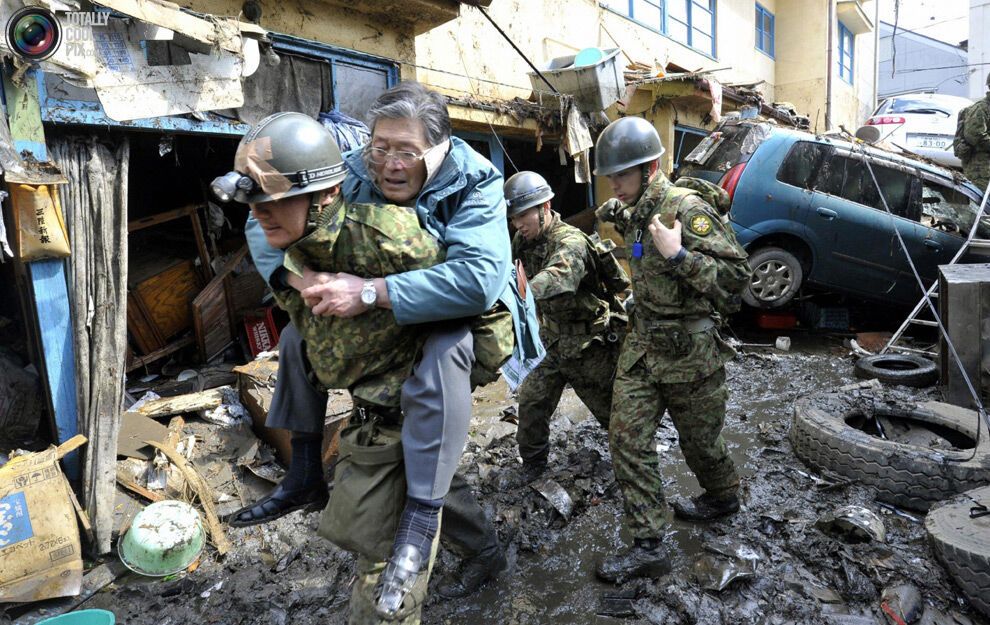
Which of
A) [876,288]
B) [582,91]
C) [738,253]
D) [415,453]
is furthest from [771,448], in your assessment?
[582,91]

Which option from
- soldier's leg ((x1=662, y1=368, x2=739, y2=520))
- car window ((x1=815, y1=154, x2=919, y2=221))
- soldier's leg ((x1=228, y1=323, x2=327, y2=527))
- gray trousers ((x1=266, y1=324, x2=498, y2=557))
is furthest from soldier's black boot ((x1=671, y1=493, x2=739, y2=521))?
car window ((x1=815, y1=154, x2=919, y2=221))

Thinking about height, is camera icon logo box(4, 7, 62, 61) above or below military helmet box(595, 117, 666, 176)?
above

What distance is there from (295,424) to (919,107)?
1701 centimetres

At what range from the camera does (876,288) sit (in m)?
7.48

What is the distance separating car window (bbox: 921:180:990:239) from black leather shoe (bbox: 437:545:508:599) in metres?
7.43

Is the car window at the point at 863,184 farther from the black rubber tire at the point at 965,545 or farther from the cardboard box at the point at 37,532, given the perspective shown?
the cardboard box at the point at 37,532

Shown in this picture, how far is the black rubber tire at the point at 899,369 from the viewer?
5.77 meters

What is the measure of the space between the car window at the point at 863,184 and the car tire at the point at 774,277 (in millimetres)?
946

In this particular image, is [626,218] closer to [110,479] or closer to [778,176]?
[110,479]

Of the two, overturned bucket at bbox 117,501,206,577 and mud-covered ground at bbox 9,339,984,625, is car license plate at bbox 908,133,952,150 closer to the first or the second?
mud-covered ground at bbox 9,339,984,625

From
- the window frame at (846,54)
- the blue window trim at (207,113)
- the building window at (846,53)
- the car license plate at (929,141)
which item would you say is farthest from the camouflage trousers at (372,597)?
the building window at (846,53)

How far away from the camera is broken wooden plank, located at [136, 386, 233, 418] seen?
184 inches

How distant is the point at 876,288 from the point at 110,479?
8219mm

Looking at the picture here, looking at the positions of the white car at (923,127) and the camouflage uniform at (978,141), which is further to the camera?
the white car at (923,127)
